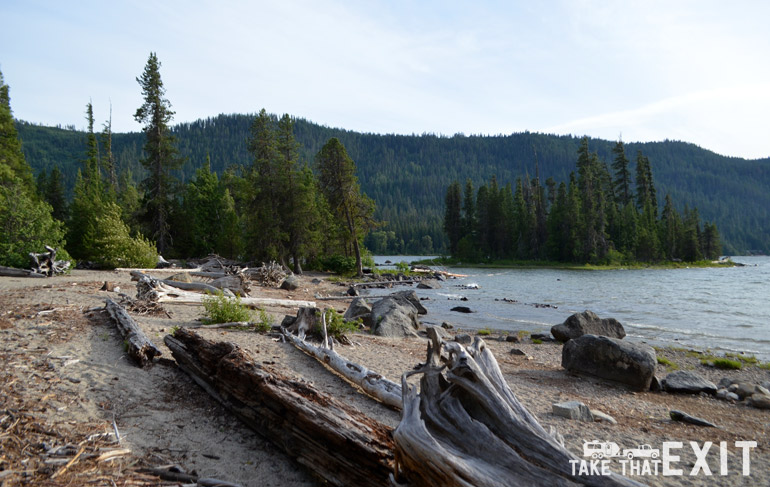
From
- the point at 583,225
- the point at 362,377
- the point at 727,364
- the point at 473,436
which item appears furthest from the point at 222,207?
the point at 583,225

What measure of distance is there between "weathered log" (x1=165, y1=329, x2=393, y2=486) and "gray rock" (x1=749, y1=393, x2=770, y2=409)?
7.92 meters

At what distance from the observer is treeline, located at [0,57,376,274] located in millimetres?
34188

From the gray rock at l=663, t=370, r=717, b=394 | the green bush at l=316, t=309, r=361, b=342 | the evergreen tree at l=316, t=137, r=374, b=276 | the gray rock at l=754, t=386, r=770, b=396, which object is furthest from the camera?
the evergreen tree at l=316, t=137, r=374, b=276

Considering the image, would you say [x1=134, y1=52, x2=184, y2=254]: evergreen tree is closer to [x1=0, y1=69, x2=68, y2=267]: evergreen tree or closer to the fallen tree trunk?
[x1=0, y1=69, x2=68, y2=267]: evergreen tree

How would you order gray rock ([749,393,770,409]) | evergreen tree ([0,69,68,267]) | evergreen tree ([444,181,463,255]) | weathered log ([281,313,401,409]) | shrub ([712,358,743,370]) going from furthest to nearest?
evergreen tree ([444,181,463,255]) < evergreen tree ([0,69,68,267]) < shrub ([712,358,743,370]) < gray rock ([749,393,770,409]) < weathered log ([281,313,401,409])

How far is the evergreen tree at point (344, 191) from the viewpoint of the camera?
4091 centimetres

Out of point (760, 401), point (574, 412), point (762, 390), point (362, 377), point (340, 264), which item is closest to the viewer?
point (574, 412)

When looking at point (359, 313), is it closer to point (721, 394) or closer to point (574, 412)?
point (574, 412)

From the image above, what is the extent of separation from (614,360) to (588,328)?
5285 mm

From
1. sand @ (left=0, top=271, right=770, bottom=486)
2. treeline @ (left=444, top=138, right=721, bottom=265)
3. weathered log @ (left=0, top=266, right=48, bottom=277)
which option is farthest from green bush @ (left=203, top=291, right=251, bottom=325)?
treeline @ (left=444, top=138, right=721, bottom=265)

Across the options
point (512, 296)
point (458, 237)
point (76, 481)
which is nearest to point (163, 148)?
point (512, 296)

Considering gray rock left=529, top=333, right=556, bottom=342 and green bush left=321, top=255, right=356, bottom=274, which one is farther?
green bush left=321, top=255, right=356, bottom=274

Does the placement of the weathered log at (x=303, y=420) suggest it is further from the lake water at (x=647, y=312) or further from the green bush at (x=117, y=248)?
the green bush at (x=117, y=248)

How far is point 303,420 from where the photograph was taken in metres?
4.42
